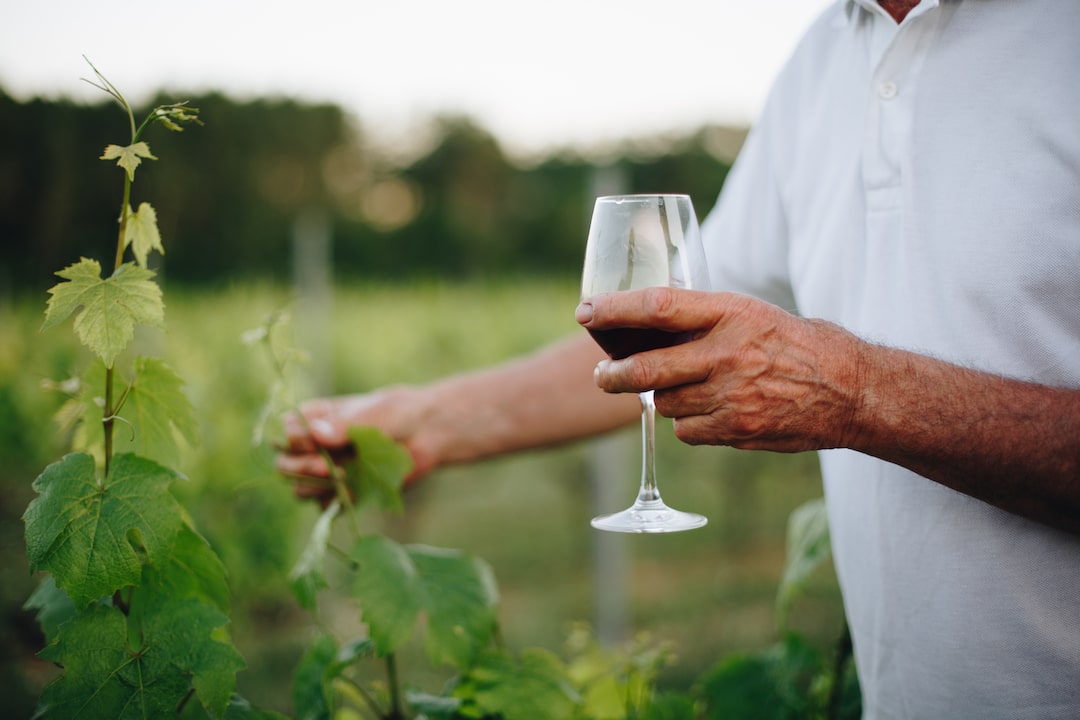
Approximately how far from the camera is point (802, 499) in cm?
884

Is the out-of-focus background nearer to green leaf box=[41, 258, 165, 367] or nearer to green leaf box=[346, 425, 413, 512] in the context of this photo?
green leaf box=[346, 425, 413, 512]

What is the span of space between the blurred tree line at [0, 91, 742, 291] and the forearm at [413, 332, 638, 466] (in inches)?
29.8

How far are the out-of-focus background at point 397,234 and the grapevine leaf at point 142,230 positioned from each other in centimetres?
68

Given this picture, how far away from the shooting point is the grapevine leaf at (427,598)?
4.69 feet

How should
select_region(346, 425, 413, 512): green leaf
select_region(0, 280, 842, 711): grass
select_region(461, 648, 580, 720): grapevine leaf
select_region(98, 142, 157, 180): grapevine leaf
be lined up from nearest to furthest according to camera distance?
select_region(98, 142, 157, 180): grapevine leaf → select_region(461, 648, 580, 720): grapevine leaf → select_region(346, 425, 413, 512): green leaf → select_region(0, 280, 842, 711): grass

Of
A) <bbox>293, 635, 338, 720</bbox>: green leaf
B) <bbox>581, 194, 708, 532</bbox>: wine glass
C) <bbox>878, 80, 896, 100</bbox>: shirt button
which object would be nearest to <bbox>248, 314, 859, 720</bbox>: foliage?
<bbox>293, 635, 338, 720</bbox>: green leaf

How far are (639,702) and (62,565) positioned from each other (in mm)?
1047

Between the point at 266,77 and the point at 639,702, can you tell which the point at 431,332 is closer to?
the point at 266,77

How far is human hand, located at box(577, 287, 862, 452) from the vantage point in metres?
1.12

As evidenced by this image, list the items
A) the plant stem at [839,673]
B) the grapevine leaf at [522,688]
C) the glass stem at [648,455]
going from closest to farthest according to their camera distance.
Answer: the glass stem at [648,455] → the grapevine leaf at [522,688] → the plant stem at [839,673]

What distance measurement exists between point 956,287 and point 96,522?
1.32 meters

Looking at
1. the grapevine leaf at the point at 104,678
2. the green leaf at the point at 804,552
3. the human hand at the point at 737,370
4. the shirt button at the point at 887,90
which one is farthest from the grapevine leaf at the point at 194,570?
the shirt button at the point at 887,90

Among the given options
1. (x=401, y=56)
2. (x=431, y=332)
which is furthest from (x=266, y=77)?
(x=431, y=332)

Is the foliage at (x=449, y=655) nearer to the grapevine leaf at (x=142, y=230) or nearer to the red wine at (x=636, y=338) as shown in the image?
the grapevine leaf at (x=142, y=230)
